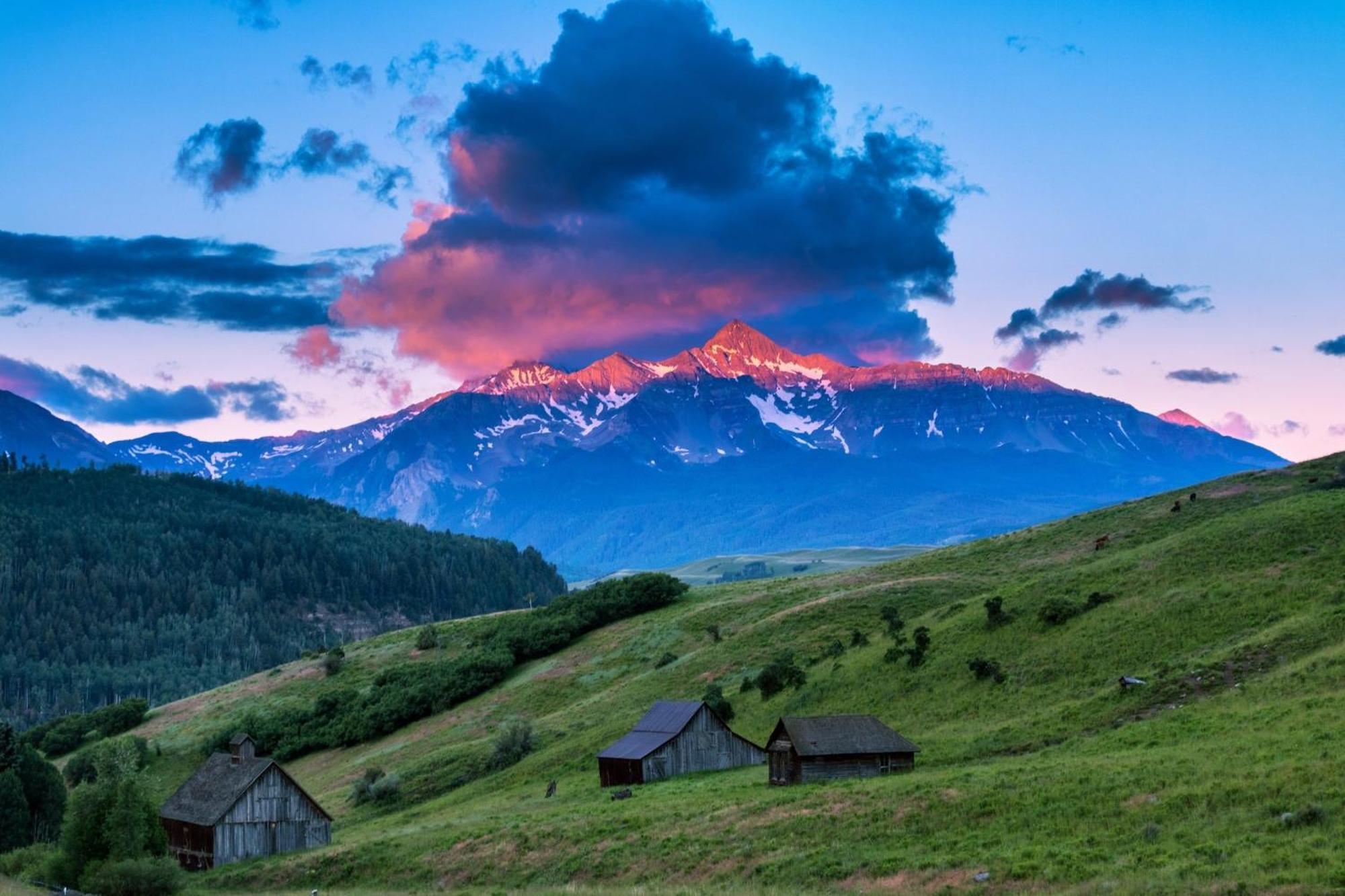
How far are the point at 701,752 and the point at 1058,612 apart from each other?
24012 millimetres

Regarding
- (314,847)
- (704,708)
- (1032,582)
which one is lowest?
(314,847)

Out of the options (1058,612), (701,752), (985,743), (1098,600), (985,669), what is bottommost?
(701,752)

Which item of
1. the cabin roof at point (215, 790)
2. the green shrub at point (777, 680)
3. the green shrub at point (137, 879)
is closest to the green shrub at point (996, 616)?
the green shrub at point (777, 680)

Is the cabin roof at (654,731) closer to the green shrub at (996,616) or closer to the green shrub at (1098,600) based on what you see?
the green shrub at (996,616)

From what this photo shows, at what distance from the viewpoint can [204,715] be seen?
12888 cm

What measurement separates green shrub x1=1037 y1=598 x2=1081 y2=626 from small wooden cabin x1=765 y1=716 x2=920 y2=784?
65.6ft

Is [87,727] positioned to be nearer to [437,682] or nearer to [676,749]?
[437,682]

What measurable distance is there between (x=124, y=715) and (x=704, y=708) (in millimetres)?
87754

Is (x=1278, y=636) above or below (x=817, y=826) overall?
above

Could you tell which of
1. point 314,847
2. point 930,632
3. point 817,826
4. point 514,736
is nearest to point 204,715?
point 514,736

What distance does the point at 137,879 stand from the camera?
186 ft

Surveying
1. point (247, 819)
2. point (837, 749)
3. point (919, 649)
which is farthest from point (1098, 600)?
point (247, 819)

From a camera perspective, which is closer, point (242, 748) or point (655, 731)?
point (655, 731)

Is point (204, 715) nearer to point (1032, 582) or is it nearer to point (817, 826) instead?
point (1032, 582)
